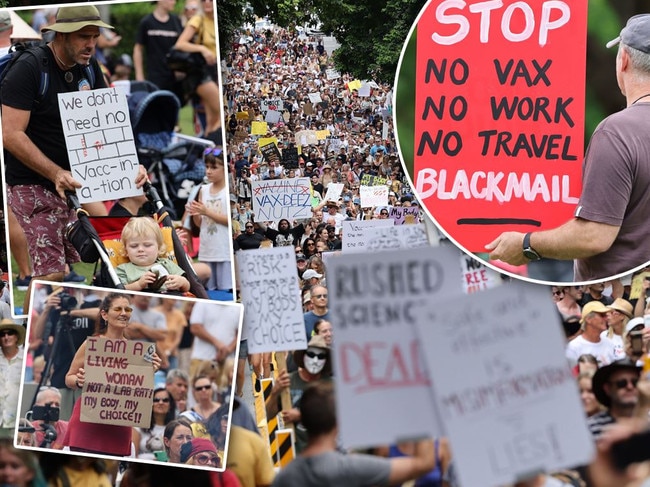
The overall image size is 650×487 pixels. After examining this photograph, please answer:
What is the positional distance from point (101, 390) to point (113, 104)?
1387 mm

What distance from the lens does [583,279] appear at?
4.31 metres

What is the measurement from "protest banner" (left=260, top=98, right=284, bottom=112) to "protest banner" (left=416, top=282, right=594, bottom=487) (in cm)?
2586

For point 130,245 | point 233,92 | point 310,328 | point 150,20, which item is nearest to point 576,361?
point 310,328

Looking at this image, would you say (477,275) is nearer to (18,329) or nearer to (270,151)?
(18,329)

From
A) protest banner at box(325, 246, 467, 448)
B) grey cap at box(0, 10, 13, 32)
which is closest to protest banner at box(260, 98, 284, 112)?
grey cap at box(0, 10, 13, 32)

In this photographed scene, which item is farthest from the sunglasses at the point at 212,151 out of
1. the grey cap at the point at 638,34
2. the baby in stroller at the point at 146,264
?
the grey cap at the point at 638,34

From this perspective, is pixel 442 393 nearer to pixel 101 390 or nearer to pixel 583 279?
pixel 583 279

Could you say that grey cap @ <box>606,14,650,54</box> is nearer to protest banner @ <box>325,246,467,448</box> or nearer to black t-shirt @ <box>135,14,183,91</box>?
protest banner @ <box>325,246,467,448</box>

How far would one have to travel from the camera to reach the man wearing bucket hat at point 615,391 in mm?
5109

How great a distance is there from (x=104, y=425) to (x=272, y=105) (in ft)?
81.0

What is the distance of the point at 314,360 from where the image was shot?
18.9 ft

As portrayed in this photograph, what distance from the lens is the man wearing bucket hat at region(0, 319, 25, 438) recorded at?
5590 mm

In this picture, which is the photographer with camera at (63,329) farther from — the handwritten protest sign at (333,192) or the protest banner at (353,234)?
the handwritten protest sign at (333,192)

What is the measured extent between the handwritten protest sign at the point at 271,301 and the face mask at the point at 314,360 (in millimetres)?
212
